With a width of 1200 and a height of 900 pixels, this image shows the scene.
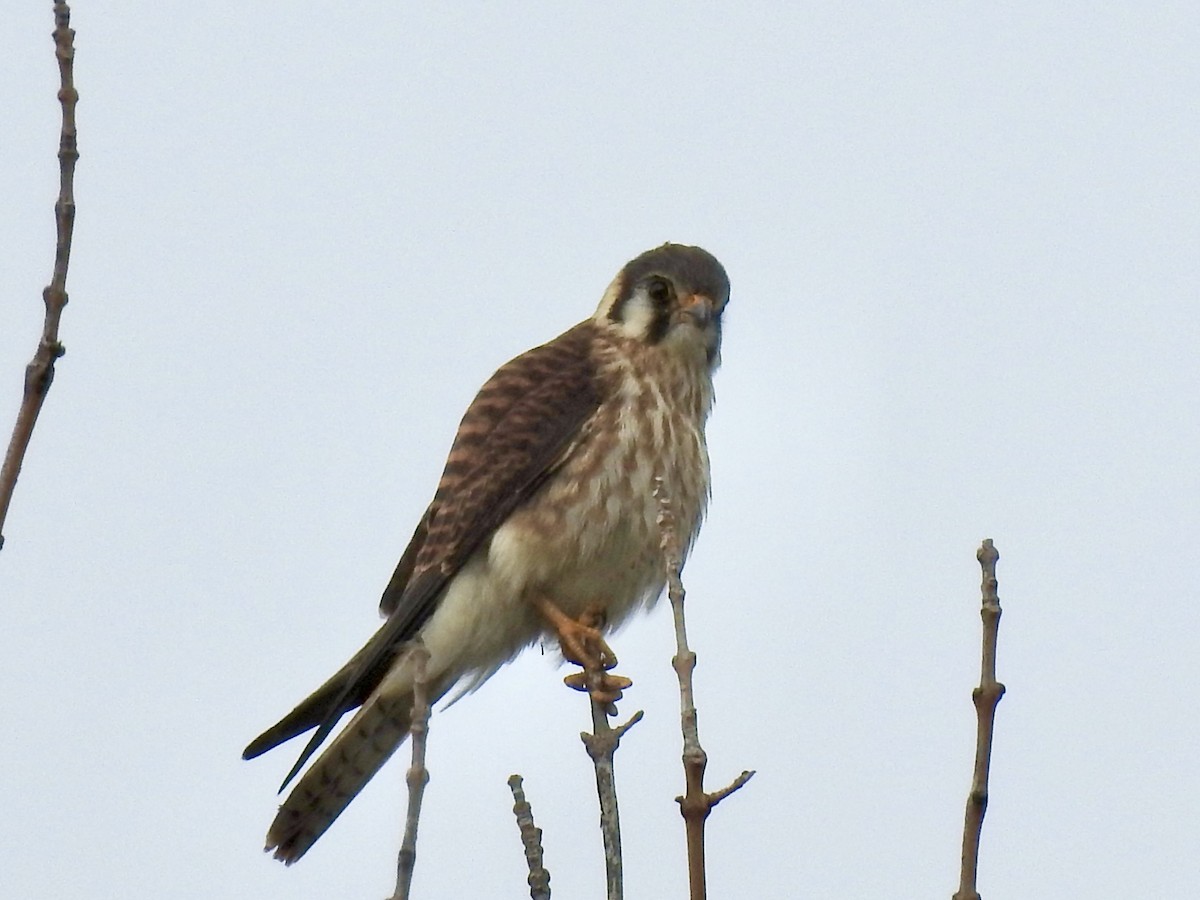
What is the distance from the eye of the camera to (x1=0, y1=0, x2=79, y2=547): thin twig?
1.68m

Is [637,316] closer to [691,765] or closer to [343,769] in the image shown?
[343,769]

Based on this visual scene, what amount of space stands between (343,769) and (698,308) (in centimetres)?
142

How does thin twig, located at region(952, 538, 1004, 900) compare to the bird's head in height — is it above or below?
below

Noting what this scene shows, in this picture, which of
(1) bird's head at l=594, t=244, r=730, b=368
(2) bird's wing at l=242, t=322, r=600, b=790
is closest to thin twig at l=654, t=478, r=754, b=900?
(2) bird's wing at l=242, t=322, r=600, b=790

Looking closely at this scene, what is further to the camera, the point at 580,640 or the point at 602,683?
the point at 580,640

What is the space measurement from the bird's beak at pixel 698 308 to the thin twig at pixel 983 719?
2.65 metres

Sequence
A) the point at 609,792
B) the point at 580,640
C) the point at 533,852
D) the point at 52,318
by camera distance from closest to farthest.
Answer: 1. the point at 52,318
2. the point at 533,852
3. the point at 609,792
4. the point at 580,640

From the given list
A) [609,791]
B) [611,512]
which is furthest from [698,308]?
[609,791]

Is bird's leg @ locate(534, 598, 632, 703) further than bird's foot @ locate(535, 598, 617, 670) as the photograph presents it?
No

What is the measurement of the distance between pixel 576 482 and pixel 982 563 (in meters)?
2.27

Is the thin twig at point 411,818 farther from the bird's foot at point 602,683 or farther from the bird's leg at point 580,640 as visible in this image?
the bird's leg at point 580,640

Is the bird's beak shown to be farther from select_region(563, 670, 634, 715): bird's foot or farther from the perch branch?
the perch branch

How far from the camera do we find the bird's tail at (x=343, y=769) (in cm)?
419

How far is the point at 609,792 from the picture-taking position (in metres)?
2.23
